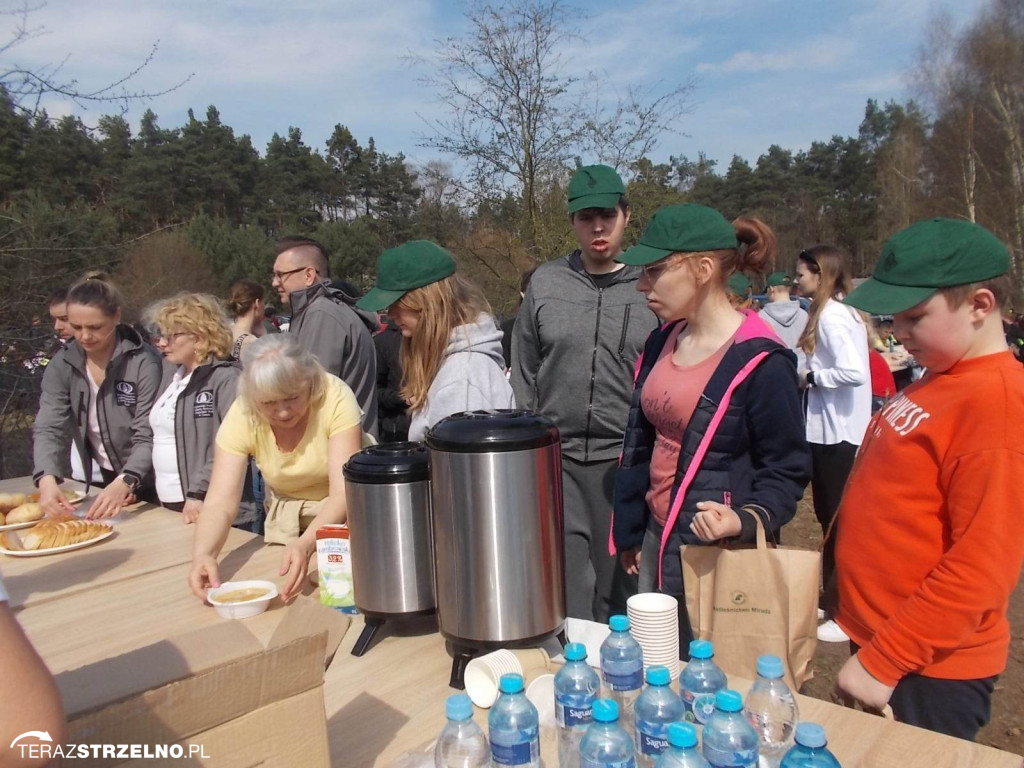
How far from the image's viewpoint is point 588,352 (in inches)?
105

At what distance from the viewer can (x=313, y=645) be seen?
2.90 feet

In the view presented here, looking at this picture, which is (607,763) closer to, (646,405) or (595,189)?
(646,405)

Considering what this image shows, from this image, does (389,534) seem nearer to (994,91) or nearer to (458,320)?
(458,320)

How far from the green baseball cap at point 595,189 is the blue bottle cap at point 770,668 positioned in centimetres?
193

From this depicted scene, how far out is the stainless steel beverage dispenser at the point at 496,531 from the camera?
1.33 metres

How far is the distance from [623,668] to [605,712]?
0.87 ft

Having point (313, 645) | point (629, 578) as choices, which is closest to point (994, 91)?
point (629, 578)

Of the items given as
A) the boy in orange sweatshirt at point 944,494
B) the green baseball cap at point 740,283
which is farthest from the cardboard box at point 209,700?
the green baseball cap at point 740,283

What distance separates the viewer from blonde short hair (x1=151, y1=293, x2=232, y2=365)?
9.71 ft

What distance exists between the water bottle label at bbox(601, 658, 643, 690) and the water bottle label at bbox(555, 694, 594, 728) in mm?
88

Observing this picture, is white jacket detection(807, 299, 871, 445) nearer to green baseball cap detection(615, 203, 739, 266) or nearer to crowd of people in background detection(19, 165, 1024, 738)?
crowd of people in background detection(19, 165, 1024, 738)

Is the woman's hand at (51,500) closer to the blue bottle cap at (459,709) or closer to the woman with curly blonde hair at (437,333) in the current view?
the woman with curly blonde hair at (437,333)

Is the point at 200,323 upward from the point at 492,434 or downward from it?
upward

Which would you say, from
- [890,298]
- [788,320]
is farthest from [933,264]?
[788,320]
